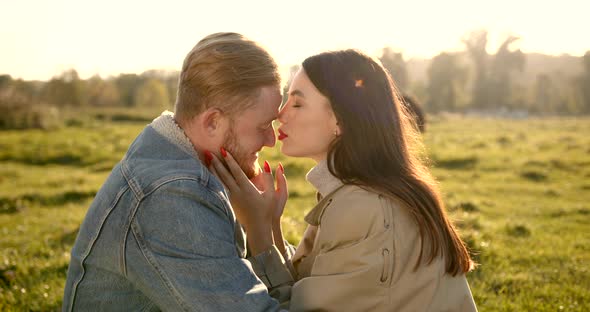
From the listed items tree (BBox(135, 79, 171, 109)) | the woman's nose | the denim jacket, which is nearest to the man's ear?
the denim jacket

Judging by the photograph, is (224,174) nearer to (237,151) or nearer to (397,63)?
(237,151)

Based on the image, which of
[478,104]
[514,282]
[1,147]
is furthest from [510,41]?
[514,282]

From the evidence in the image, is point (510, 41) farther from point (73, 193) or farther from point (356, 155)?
point (356, 155)

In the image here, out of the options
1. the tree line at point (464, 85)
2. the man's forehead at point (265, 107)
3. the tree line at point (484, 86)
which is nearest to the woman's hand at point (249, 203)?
the man's forehead at point (265, 107)

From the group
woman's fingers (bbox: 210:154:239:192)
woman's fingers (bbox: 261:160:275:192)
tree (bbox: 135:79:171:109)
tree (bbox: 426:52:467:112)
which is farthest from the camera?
tree (bbox: 426:52:467:112)

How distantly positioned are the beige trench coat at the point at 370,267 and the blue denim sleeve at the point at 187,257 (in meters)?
0.49

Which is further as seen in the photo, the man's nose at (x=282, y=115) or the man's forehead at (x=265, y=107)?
the man's nose at (x=282, y=115)

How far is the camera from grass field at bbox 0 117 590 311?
17.5 ft

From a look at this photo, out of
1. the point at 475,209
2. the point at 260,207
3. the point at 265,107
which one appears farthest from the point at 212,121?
the point at 475,209

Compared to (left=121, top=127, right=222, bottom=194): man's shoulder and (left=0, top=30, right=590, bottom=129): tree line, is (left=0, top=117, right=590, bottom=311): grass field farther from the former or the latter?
(left=0, top=30, right=590, bottom=129): tree line

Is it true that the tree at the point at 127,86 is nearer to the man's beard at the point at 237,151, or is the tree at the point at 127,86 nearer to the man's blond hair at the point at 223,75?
the man's beard at the point at 237,151

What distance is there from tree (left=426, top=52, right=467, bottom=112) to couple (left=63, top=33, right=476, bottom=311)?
235 feet

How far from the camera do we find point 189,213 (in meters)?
2.33

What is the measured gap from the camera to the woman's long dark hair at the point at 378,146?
117 inches
